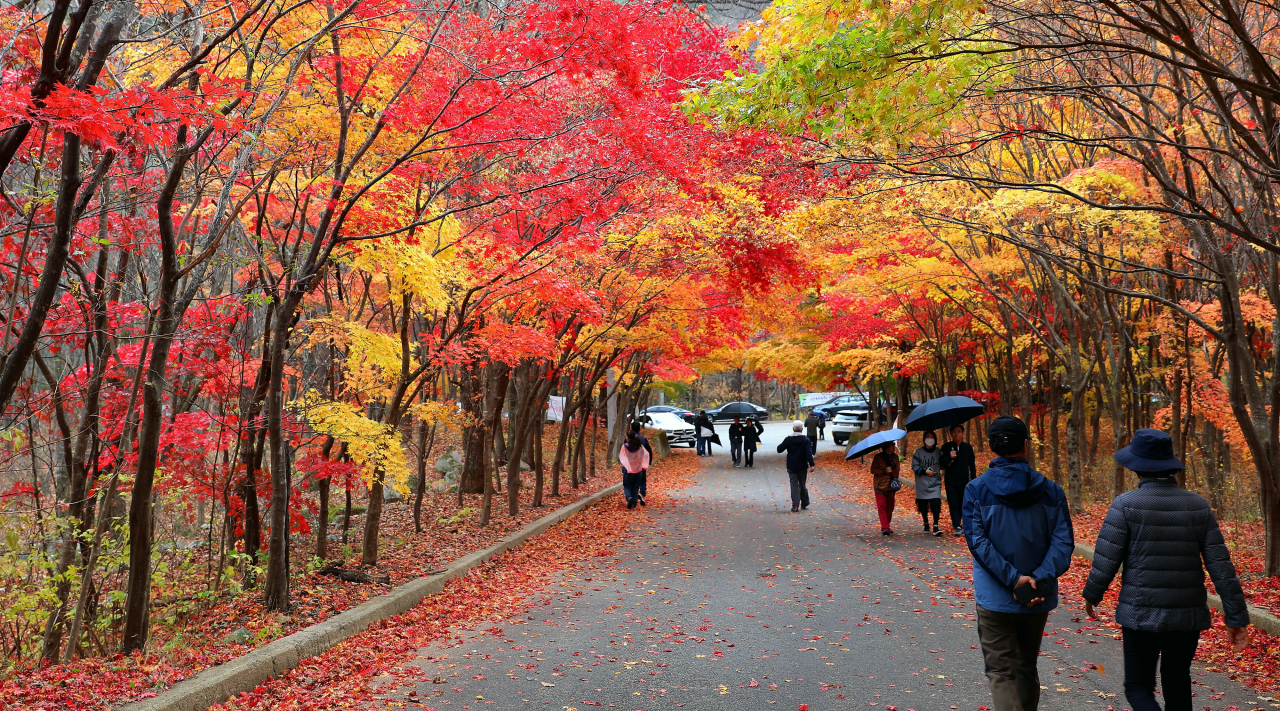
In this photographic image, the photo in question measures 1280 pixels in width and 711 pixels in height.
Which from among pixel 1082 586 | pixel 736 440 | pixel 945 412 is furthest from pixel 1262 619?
pixel 736 440

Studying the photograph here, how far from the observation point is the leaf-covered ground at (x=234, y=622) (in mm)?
5090

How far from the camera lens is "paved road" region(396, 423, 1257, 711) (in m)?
5.46

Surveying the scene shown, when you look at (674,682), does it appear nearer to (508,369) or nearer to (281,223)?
(281,223)

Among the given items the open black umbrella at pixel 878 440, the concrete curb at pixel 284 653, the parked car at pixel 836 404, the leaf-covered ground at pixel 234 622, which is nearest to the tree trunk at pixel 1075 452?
the open black umbrella at pixel 878 440

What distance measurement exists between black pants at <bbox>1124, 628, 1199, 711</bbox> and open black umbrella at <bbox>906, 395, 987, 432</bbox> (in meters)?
7.32

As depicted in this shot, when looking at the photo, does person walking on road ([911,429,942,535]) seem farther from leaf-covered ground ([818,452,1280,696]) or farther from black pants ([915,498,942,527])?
leaf-covered ground ([818,452,1280,696])

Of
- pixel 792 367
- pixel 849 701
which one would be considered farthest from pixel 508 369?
pixel 792 367

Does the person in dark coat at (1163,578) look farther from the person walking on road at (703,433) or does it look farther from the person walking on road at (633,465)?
the person walking on road at (703,433)

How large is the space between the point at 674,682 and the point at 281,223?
8571 millimetres

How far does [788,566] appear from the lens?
10891mm

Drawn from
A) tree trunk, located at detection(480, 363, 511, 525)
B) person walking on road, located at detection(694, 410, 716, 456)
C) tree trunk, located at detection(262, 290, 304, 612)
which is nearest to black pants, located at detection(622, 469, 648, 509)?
tree trunk, located at detection(480, 363, 511, 525)

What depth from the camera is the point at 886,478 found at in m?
13.3

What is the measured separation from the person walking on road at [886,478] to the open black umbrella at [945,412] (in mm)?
930

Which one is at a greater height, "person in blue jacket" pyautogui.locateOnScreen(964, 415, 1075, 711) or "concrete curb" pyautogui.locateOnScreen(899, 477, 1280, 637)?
"person in blue jacket" pyautogui.locateOnScreen(964, 415, 1075, 711)
